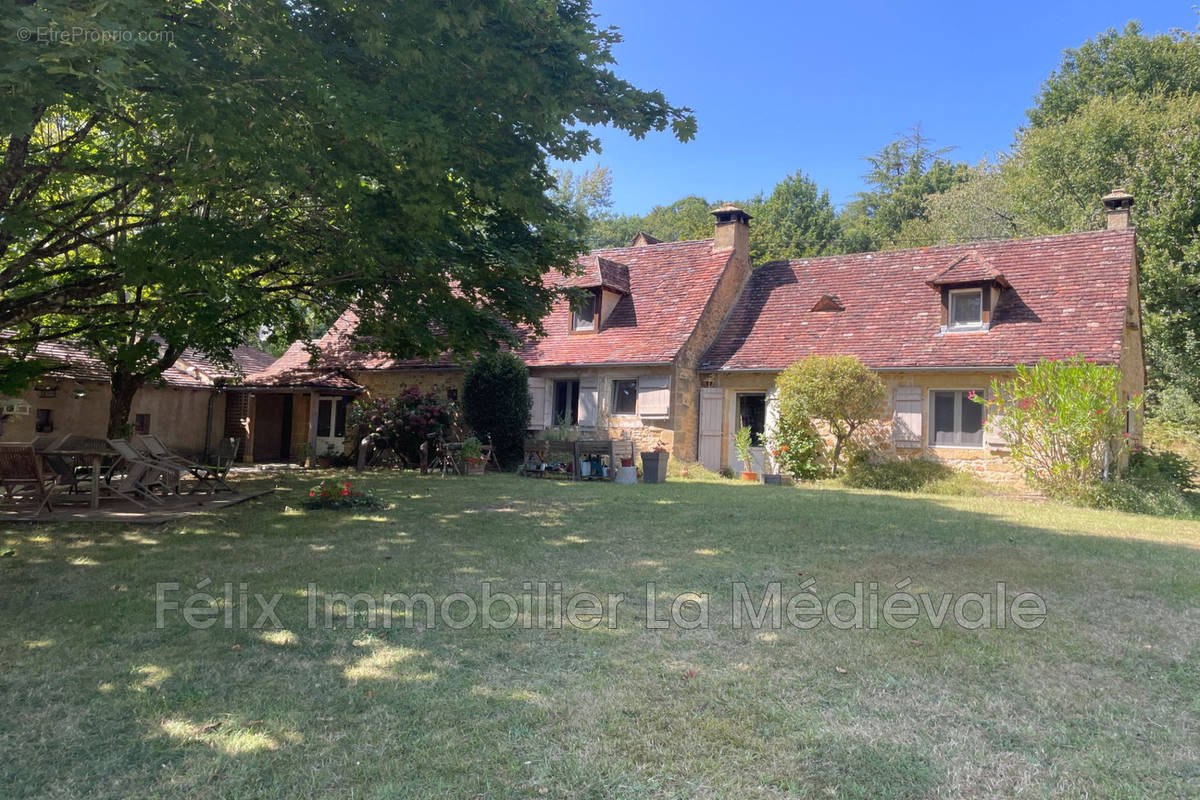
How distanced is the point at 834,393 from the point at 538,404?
7702mm

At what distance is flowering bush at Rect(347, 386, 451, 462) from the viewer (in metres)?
17.4

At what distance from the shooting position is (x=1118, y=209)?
55.6ft

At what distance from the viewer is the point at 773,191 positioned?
4038 centimetres

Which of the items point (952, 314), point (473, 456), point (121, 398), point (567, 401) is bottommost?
point (473, 456)

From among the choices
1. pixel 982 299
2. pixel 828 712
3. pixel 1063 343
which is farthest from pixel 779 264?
pixel 828 712

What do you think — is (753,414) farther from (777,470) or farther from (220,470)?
(220,470)

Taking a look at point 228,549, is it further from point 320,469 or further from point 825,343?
point 825,343

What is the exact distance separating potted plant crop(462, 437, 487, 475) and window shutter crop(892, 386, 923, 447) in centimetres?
921

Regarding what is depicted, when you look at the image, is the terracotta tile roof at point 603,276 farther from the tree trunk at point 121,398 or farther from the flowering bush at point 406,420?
the tree trunk at point 121,398

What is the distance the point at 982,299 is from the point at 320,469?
16.3m

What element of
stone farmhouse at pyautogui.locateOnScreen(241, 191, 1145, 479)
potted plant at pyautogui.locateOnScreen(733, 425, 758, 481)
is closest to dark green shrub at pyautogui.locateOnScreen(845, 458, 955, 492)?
stone farmhouse at pyautogui.locateOnScreen(241, 191, 1145, 479)

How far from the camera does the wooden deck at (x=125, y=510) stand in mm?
8406

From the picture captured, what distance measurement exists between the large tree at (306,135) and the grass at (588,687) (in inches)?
133

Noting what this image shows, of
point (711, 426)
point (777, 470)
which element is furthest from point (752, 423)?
point (777, 470)
